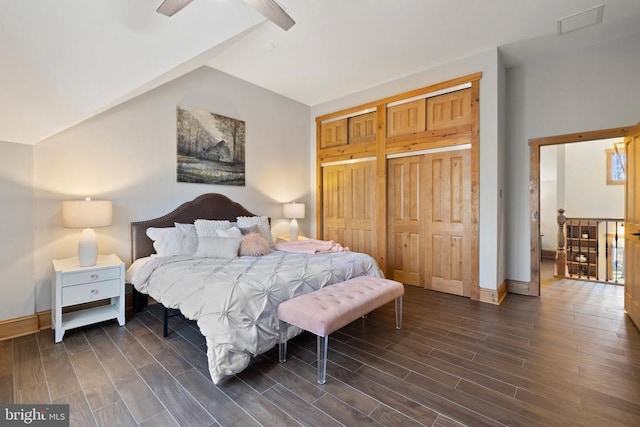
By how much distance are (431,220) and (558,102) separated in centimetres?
215

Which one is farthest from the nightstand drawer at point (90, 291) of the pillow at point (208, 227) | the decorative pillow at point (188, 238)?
the pillow at point (208, 227)

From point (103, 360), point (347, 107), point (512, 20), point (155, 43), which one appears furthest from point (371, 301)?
point (347, 107)

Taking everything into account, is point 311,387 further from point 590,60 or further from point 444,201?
point 590,60

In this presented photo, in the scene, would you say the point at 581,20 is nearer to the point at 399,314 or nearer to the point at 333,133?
the point at 333,133

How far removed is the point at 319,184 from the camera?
5.35 meters

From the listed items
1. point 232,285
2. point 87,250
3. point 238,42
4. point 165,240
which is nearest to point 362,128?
point 238,42

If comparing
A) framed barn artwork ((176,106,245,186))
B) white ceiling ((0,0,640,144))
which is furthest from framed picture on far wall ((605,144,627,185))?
framed barn artwork ((176,106,245,186))

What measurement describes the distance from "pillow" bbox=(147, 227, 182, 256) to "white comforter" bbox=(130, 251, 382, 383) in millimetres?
241

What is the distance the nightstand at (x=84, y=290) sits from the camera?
96.1 inches

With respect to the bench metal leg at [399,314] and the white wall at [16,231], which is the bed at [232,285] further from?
the white wall at [16,231]

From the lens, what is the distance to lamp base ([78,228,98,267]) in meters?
2.58

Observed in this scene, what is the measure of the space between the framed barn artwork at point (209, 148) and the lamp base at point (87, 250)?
1.30 m

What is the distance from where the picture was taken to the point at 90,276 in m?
2.58

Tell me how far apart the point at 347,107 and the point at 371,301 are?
363 centimetres
